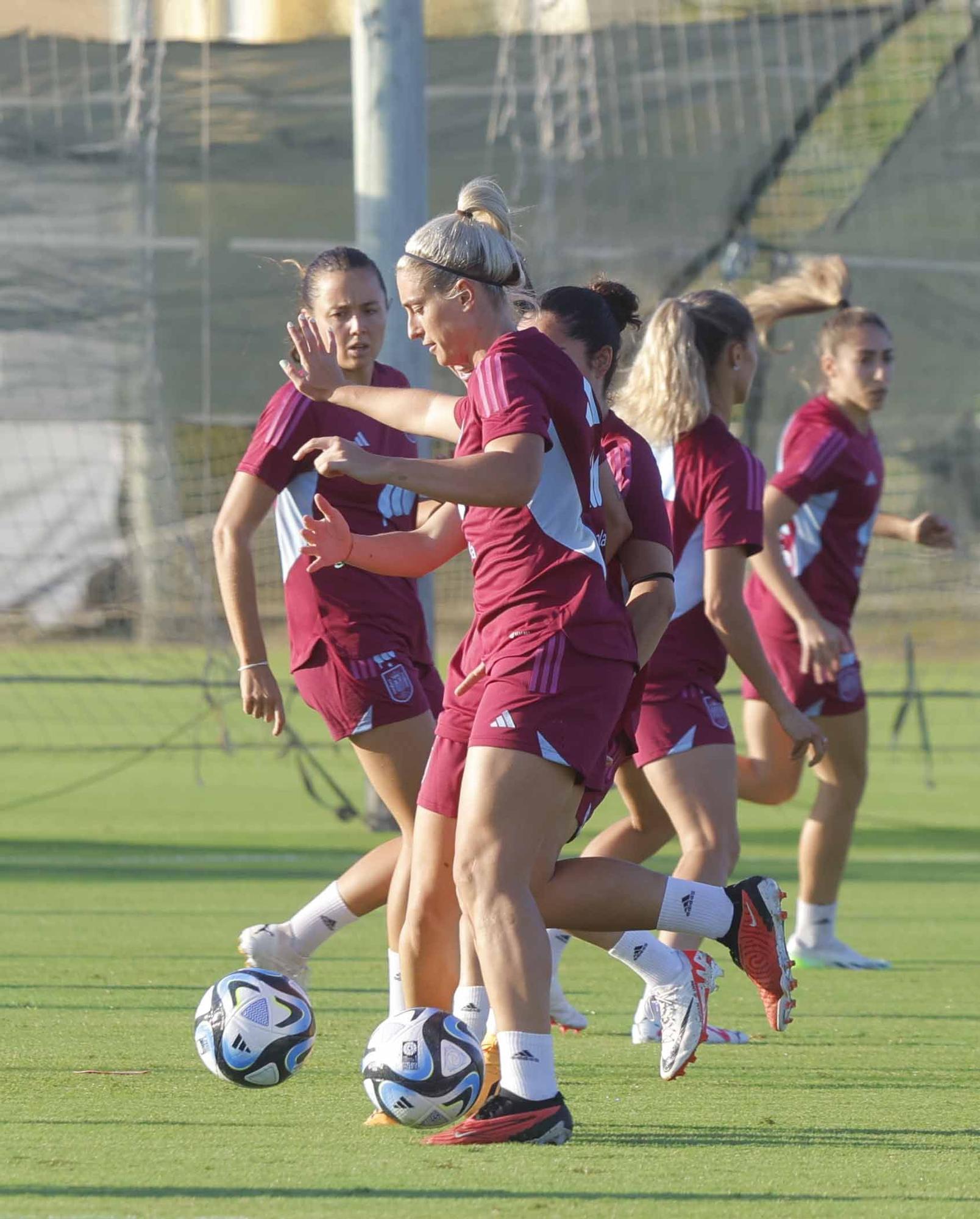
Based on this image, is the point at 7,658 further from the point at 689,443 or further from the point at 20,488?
the point at 689,443

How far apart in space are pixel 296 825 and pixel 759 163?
19.0ft

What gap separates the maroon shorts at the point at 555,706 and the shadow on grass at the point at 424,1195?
810 mm

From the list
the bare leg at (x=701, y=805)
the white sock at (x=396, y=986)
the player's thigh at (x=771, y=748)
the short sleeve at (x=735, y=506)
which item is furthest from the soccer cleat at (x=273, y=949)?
the player's thigh at (x=771, y=748)

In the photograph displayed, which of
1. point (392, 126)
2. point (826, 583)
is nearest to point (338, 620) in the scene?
point (826, 583)

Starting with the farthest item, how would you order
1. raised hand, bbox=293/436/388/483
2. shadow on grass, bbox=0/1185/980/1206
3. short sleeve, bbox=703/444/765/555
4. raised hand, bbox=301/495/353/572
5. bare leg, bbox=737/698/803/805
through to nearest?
bare leg, bbox=737/698/803/805, short sleeve, bbox=703/444/765/555, raised hand, bbox=301/495/353/572, raised hand, bbox=293/436/388/483, shadow on grass, bbox=0/1185/980/1206

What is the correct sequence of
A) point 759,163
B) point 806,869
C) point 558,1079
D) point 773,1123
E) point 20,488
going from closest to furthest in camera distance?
point 773,1123 < point 558,1079 < point 806,869 < point 20,488 < point 759,163

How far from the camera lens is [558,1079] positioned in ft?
15.2

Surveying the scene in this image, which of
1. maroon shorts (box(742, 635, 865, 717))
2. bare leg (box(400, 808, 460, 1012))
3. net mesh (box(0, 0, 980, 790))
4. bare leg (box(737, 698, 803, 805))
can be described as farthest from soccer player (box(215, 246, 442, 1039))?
net mesh (box(0, 0, 980, 790))

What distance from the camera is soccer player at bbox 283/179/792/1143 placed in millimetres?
3764

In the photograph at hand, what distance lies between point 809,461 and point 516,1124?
10.8ft

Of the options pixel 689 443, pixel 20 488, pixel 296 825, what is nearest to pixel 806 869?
pixel 689 443

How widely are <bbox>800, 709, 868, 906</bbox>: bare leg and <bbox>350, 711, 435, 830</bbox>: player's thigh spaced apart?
2.15 metres

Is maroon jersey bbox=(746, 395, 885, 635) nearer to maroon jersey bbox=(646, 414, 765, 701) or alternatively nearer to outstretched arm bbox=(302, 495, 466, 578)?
maroon jersey bbox=(646, 414, 765, 701)

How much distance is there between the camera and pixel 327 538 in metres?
3.96
